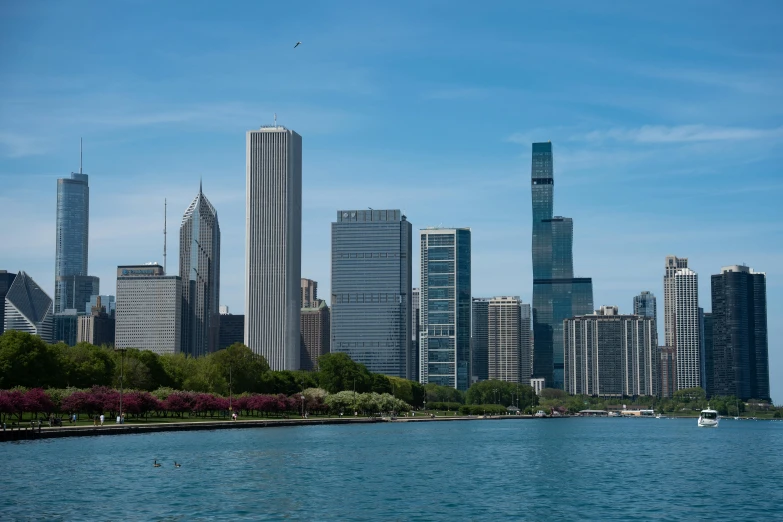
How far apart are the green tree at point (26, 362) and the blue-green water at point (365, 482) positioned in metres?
31.1

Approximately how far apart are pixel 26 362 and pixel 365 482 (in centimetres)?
7754

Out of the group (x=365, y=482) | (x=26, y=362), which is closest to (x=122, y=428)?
(x=26, y=362)

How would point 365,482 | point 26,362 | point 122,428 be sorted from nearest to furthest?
point 365,482
point 122,428
point 26,362

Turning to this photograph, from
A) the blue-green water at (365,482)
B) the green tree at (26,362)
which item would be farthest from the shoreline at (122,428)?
the green tree at (26,362)

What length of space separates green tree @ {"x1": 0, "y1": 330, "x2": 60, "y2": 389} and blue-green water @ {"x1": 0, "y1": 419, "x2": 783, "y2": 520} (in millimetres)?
31069

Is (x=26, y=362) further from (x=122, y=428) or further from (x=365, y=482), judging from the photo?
(x=365, y=482)

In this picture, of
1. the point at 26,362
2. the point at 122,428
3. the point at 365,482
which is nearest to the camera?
the point at 365,482

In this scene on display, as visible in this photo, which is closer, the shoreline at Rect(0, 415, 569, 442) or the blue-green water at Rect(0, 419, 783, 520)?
the blue-green water at Rect(0, 419, 783, 520)

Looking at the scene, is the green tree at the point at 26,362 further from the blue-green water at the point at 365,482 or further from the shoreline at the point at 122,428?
the blue-green water at the point at 365,482

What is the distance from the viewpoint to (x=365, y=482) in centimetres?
7125

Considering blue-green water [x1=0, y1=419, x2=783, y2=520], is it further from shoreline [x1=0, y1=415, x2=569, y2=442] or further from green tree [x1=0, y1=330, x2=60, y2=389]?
green tree [x1=0, y1=330, x2=60, y2=389]

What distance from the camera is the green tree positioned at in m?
133

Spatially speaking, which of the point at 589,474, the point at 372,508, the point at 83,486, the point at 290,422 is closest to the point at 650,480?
the point at 589,474

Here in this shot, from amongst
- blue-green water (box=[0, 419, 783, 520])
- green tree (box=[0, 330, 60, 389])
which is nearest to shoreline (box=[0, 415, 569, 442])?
blue-green water (box=[0, 419, 783, 520])
